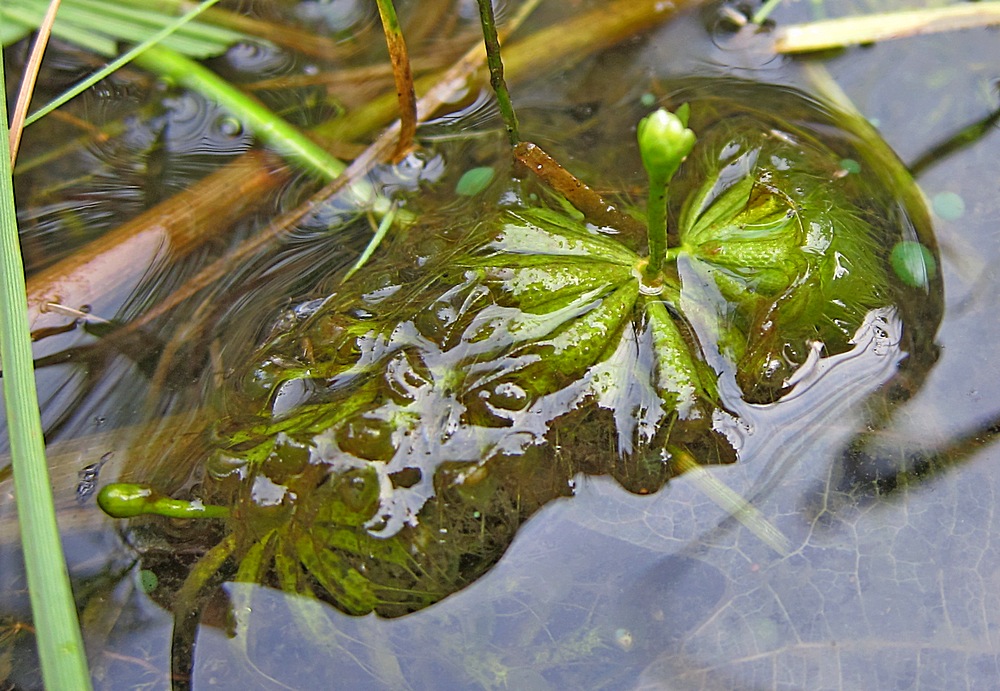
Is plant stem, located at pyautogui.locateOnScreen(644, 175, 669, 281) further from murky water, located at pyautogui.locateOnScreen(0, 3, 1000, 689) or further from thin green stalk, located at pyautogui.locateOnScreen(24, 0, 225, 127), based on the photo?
thin green stalk, located at pyautogui.locateOnScreen(24, 0, 225, 127)

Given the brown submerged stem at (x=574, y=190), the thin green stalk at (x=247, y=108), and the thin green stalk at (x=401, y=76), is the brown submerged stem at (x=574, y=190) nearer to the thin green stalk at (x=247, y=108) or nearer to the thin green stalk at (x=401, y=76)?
the thin green stalk at (x=401, y=76)

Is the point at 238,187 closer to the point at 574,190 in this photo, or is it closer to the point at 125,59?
the point at 125,59

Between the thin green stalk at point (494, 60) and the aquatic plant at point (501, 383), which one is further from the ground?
the thin green stalk at point (494, 60)

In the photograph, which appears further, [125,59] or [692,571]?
[125,59]

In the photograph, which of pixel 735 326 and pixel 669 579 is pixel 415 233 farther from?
pixel 669 579

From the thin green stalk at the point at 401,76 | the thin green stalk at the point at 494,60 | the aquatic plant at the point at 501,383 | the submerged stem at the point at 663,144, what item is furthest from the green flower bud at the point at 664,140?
the thin green stalk at the point at 401,76

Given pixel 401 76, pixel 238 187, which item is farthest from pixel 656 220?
pixel 238 187

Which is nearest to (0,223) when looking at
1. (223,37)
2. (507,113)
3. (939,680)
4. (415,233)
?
(415,233)
